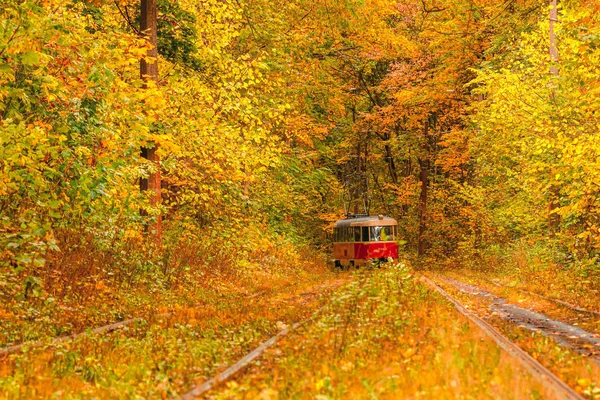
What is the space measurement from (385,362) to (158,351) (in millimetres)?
2870

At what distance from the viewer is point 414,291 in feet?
54.5

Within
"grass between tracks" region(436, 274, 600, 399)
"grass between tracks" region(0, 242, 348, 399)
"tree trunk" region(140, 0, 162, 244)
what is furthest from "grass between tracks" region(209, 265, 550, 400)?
"tree trunk" region(140, 0, 162, 244)

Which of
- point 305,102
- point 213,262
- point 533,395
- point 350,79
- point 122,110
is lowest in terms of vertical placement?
point 533,395

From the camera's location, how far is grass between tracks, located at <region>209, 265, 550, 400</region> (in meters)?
7.02

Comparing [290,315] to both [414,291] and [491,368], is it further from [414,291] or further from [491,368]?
[491,368]

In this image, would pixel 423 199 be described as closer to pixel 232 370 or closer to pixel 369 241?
pixel 369 241

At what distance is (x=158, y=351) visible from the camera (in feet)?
30.9

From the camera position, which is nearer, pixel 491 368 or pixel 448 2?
pixel 491 368

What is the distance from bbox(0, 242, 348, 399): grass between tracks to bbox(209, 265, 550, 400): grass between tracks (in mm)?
663

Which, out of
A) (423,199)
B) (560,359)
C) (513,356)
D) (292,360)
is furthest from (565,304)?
(423,199)

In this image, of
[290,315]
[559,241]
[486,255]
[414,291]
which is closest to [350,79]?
[486,255]

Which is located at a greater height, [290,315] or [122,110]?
[122,110]

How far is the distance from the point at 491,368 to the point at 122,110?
7.89 metres

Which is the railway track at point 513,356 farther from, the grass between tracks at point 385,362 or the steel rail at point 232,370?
the grass between tracks at point 385,362
